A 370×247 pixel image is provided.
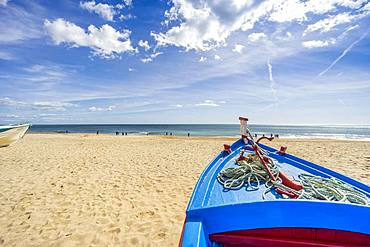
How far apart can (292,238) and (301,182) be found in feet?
3.60

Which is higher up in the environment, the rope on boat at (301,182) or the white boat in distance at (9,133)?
the white boat in distance at (9,133)

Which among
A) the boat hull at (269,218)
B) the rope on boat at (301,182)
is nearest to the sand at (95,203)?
the rope on boat at (301,182)

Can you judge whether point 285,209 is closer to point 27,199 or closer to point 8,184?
point 27,199

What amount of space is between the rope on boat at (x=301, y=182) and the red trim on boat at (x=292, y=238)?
13.5 inches

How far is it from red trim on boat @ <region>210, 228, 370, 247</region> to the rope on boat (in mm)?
343

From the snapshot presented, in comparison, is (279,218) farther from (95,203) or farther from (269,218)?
(95,203)

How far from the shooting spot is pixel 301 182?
10.0 feet

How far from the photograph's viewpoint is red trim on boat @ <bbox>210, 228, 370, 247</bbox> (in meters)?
2.09

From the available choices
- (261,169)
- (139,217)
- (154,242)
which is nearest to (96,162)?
(139,217)

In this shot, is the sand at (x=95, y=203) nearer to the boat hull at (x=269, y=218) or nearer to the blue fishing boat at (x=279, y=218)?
the blue fishing boat at (x=279, y=218)

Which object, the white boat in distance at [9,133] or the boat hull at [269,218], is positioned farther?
the white boat in distance at [9,133]

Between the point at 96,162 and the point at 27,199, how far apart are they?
15.3 ft

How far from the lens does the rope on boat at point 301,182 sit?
7.98ft

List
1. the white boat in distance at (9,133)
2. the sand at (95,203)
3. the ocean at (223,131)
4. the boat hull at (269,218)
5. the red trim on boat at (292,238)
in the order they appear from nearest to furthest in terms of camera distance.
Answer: the boat hull at (269,218) → the red trim on boat at (292,238) → the sand at (95,203) → the white boat in distance at (9,133) → the ocean at (223,131)
